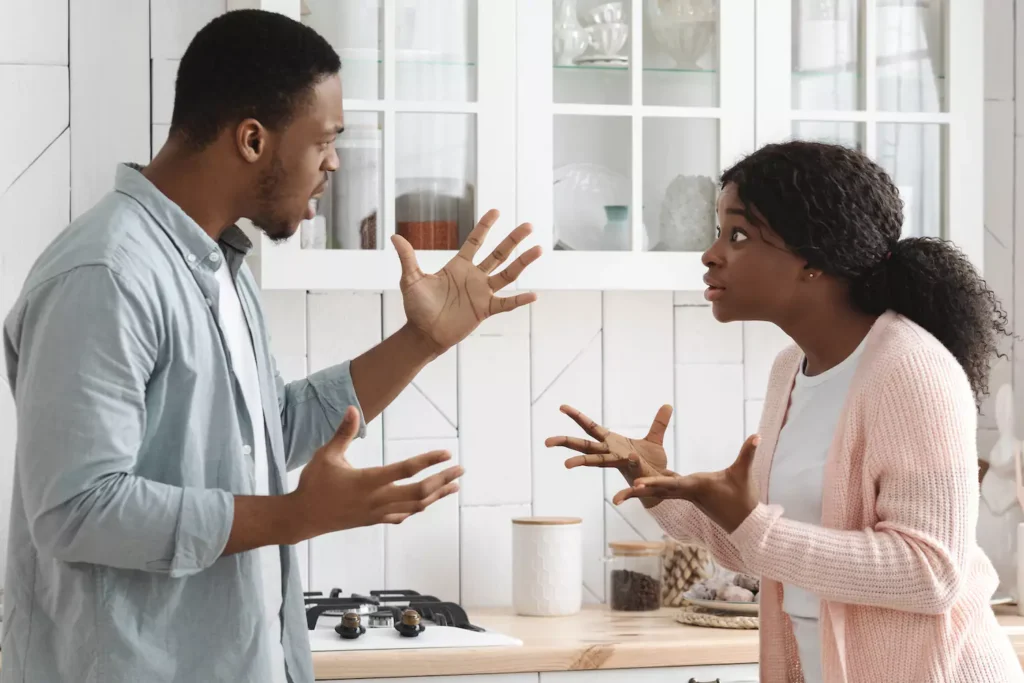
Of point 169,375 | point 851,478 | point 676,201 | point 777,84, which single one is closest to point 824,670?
point 851,478

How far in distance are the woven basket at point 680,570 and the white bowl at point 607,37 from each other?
3.31 ft

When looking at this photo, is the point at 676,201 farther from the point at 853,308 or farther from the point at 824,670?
the point at 824,670

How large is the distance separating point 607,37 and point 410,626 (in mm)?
1168

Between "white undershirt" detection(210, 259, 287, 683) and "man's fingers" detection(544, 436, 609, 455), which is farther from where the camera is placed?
"man's fingers" detection(544, 436, 609, 455)

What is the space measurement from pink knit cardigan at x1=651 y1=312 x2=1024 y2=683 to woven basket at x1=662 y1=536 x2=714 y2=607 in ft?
3.25

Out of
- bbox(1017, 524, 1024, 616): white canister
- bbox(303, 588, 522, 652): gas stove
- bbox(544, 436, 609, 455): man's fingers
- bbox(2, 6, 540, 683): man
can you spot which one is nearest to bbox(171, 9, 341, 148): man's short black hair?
bbox(2, 6, 540, 683): man

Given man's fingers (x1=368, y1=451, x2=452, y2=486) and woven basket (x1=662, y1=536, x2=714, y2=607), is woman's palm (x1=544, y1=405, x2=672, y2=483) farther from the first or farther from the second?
woven basket (x1=662, y1=536, x2=714, y2=607)

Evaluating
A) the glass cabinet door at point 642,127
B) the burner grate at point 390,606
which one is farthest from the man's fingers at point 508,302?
the burner grate at point 390,606

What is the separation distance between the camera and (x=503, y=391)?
264cm

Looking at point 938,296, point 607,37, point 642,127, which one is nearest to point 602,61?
point 607,37

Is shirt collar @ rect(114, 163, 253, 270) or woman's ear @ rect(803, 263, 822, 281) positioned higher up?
shirt collar @ rect(114, 163, 253, 270)

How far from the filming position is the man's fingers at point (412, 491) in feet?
4.14

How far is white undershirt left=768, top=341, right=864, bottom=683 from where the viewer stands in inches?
65.2

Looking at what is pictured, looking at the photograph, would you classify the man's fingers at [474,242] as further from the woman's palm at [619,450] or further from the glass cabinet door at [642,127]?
the glass cabinet door at [642,127]
